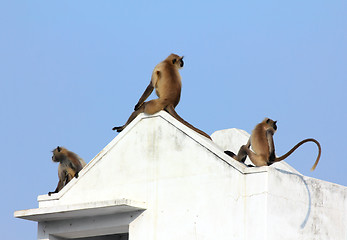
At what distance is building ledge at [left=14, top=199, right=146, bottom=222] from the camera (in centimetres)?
1116

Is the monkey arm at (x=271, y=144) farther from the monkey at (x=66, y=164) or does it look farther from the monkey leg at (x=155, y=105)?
the monkey at (x=66, y=164)

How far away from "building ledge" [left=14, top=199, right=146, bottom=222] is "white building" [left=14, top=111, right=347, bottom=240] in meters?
0.01

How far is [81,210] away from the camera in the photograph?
11484 millimetres

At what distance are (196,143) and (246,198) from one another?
1116 mm

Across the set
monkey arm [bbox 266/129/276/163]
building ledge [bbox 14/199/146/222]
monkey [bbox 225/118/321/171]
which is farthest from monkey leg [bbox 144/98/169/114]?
monkey arm [bbox 266/129/276/163]

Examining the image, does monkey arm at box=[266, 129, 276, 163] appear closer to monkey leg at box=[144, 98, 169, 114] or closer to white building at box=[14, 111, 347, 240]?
white building at box=[14, 111, 347, 240]

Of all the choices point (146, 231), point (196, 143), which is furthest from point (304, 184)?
point (146, 231)

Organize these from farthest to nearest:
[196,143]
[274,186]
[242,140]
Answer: [242,140], [196,143], [274,186]

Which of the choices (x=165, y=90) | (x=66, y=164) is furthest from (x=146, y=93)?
(x=66, y=164)

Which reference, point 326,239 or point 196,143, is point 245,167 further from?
point 326,239

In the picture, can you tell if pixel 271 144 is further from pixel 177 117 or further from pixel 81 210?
pixel 81 210

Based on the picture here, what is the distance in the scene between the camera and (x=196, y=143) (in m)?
11.1

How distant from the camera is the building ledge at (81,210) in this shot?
11156 millimetres

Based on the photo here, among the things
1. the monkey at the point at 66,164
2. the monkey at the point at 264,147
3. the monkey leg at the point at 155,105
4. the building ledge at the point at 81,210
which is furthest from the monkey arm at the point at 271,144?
the monkey at the point at 66,164
